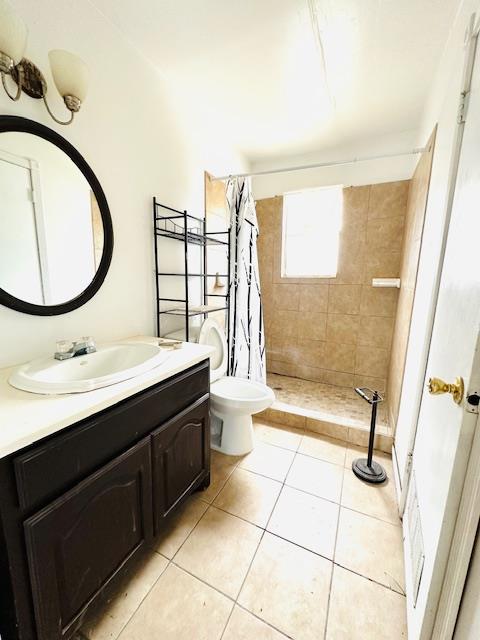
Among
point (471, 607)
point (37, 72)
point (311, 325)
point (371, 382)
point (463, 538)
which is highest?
point (37, 72)

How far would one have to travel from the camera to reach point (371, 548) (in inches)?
46.1

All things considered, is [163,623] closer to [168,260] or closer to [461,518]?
[461,518]

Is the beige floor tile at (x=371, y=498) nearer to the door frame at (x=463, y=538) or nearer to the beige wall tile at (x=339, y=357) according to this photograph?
the door frame at (x=463, y=538)

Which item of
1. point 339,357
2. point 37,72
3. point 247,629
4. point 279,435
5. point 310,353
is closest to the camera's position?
point 247,629

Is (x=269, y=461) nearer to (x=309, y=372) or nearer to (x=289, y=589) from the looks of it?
(x=289, y=589)

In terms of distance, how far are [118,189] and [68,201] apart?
303mm

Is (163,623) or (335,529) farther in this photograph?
(335,529)

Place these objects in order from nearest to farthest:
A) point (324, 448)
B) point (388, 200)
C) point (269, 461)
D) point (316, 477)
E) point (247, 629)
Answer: point (247, 629), point (316, 477), point (269, 461), point (324, 448), point (388, 200)

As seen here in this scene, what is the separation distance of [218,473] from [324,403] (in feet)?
3.76

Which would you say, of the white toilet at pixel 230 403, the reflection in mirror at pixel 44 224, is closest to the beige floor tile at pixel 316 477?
the white toilet at pixel 230 403

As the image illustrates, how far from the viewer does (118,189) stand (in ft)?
4.54

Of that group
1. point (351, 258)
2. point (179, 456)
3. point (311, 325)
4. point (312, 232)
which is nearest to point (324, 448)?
point (179, 456)

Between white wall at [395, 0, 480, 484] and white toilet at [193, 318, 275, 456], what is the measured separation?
0.78 m

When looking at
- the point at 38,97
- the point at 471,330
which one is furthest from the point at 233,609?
the point at 38,97
